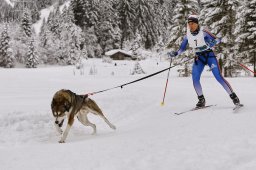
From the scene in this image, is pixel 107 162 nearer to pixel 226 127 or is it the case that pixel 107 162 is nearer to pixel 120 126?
pixel 226 127

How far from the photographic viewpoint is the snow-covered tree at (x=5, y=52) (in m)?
68.4

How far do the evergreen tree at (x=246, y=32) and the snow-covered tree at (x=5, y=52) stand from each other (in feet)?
172

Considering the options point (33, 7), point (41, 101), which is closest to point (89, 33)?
point (41, 101)

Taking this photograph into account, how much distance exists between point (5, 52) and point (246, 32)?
176 ft

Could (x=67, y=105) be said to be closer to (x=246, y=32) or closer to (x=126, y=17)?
(x=246, y=32)

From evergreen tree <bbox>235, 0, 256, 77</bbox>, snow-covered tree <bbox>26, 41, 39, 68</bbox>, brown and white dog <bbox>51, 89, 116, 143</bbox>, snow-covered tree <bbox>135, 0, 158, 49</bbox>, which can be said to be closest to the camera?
brown and white dog <bbox>51, 89, 116, 143</bbox>

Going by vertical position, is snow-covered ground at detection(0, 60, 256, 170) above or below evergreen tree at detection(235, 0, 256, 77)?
below

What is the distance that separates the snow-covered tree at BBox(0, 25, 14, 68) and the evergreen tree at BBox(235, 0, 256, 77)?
172 feet

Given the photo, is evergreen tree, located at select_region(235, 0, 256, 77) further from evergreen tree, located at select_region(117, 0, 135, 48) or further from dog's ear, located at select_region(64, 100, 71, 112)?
evergreen tree, located at select_region(117, 0, 135, 48)

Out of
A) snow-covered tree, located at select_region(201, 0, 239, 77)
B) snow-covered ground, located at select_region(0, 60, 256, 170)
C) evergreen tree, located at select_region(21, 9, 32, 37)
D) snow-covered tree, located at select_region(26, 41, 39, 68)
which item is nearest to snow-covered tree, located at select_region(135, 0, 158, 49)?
evergreen tree, located at select_region(21, 9, 32, 37)

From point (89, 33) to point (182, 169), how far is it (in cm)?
7833

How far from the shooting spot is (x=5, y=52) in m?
68.2

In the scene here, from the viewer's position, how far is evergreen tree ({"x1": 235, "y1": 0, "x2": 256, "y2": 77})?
91.0 feet

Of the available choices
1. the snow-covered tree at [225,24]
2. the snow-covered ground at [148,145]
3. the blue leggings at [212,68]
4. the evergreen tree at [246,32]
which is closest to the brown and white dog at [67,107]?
the snow-covered ground at [148,145]
